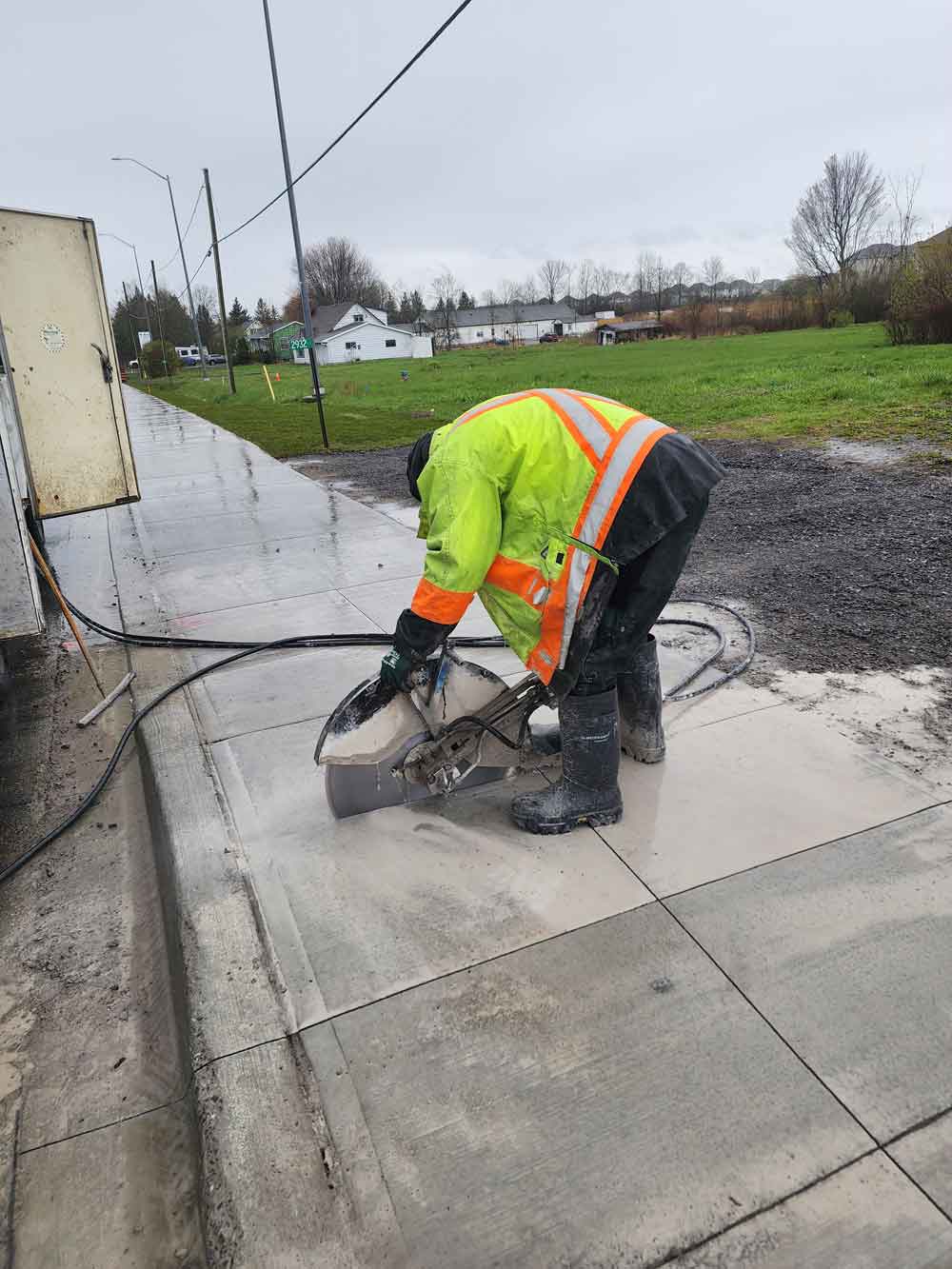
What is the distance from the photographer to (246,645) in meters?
4.98

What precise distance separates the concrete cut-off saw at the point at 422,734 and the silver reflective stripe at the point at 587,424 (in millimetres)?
909

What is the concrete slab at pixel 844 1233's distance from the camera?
1640mm

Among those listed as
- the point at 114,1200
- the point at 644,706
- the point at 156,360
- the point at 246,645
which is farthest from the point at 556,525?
the point at 156,360

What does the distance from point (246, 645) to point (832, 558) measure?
157 inches

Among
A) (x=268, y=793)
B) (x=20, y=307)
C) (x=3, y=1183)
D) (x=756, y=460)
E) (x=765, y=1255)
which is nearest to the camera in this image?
(x=765, y=1255)

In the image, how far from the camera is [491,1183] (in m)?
1.82

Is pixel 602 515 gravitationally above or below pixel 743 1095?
above

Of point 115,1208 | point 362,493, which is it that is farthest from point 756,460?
point 115,1208

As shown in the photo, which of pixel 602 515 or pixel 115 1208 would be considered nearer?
pixel 115 1208

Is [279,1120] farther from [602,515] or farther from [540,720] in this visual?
[540,720]

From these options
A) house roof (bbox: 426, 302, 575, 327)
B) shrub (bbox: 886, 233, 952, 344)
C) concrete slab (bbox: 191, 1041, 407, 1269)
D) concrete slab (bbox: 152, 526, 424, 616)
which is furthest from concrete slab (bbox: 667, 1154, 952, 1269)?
house roof (bbox: 426, 302, 575, 327)

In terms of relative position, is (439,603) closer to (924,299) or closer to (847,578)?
(847,578)

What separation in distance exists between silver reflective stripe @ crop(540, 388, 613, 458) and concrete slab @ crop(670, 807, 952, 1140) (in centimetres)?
140

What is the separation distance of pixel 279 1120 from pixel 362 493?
26.8 ft
